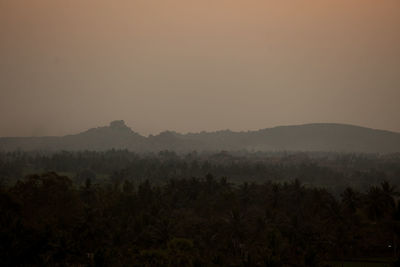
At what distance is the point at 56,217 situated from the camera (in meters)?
81.4

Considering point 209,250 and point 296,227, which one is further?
point 296,227

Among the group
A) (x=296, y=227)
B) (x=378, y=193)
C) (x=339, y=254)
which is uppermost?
(x=378, y=193)

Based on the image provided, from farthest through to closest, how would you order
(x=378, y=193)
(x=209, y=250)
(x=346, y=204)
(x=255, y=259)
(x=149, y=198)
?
(x=149, y=198), (x=346, y=204), (x=378, y=193), (x=209, y=250), (x=255, y=259)

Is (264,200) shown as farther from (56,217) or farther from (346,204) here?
(56,217)

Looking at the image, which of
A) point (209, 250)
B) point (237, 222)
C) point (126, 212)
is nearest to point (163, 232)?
point (209, 250)

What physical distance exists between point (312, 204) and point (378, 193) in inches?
615

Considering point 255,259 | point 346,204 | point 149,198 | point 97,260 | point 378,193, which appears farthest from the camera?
point 149,198

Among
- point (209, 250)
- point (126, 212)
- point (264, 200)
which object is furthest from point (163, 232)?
point (264, 200)

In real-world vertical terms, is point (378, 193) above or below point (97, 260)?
above

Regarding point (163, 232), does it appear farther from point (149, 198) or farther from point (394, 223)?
point (394, 223)

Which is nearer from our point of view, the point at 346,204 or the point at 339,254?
the point at 339,254

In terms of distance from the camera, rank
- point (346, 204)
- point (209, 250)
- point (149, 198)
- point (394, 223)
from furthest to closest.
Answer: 1. point (149, 198)
2. point (346, 204)
3. point (394, 223)
4. point (209, 250)

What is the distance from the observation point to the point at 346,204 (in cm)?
9869

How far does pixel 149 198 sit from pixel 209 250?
34664 millimetres
